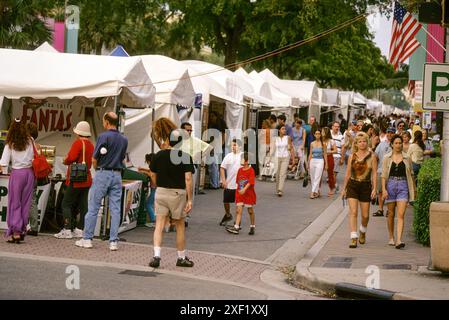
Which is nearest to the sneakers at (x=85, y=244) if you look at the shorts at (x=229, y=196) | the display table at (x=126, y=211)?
the display table at (x=126, y=211)

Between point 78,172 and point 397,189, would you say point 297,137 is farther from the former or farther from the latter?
point 78,172

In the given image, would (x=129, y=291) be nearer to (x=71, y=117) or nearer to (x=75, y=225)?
(x=75, y=225)

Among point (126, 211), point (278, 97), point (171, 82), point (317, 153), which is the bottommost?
point (126, 211)

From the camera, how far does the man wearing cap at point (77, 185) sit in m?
13.2

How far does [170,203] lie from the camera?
11.0 metres

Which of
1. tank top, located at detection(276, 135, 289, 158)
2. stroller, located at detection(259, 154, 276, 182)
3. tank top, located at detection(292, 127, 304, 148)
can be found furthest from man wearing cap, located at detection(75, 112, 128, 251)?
tank top, located at detection(292, 127, 304, 148)

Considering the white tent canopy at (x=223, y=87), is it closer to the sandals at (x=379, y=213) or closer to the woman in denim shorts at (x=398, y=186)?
the sandals at (x=379, y=213)

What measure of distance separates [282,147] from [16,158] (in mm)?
11622

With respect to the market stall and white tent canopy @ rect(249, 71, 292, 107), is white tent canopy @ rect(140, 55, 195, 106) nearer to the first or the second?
the market stall

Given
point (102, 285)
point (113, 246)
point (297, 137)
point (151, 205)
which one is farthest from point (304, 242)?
point (297, 137)

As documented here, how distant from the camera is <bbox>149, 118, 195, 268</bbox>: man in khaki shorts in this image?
1102 cm

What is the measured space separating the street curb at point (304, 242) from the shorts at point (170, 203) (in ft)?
6.96

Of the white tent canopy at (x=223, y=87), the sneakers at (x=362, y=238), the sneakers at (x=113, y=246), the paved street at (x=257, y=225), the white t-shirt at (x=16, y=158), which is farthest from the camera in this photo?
the white tent canopy at (x=223, y=87)
